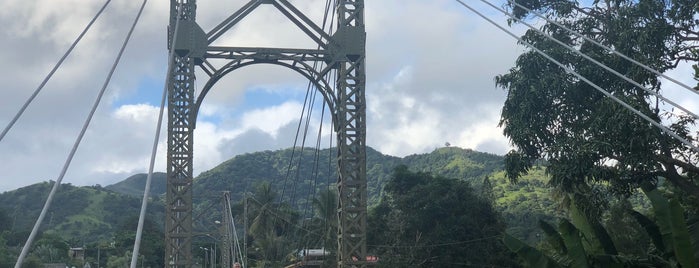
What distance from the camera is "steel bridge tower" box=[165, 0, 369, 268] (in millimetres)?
19000

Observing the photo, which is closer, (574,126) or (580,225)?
(580,225)

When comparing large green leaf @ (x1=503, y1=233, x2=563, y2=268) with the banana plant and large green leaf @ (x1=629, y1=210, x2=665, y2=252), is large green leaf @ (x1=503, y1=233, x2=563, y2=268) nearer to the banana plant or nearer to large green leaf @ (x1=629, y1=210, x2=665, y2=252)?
the banana plant

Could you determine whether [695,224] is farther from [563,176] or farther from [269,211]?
[269,211]

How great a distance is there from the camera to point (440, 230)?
48.4m

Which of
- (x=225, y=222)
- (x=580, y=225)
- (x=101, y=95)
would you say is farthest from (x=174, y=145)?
(x=225, y=222)

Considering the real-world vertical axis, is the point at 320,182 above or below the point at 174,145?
above

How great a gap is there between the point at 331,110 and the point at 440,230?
96.1ft

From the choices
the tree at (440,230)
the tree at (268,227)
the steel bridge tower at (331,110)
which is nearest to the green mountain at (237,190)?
the tree at (268,227)

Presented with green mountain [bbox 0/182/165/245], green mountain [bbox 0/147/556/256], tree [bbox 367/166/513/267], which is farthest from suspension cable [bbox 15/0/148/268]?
green mountain [bbox 0/182/165/245]

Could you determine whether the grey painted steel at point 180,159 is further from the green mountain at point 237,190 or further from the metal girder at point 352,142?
the green mountain at point 237,190

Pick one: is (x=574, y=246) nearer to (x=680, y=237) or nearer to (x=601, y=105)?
(x=680, y=237)

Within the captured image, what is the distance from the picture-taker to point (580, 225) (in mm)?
17250

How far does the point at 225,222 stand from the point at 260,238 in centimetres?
3267

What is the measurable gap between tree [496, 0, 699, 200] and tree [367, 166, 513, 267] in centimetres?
2350
